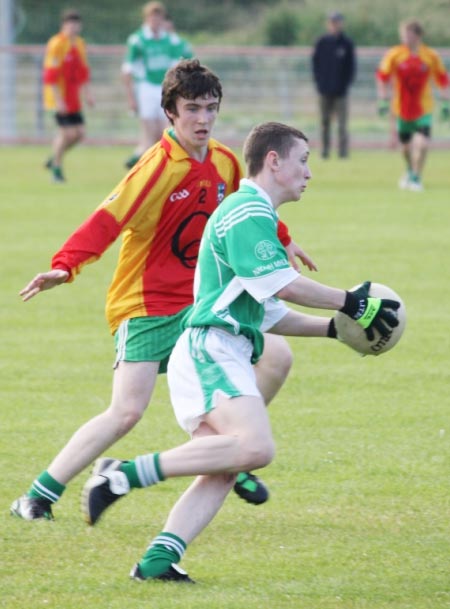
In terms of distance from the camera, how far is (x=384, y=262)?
511 inches

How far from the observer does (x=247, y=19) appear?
4616 centimetres

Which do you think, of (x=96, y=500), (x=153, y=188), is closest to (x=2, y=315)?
(x=153, y=188)

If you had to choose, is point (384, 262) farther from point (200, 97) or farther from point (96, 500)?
point (96, 500)

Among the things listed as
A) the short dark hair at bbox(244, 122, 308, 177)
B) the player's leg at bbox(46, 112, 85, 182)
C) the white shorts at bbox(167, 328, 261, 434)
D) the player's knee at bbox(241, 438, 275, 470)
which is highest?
the short dark hair at bbox(244, 122, 308, 177)

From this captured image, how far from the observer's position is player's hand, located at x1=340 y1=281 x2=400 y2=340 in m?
5.07

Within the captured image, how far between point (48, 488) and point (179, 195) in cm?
132

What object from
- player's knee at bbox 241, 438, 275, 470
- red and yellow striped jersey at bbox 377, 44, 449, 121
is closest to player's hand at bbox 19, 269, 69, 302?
player's knee at bbox 241, 438, 275, 470

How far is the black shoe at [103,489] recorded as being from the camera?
5.02m

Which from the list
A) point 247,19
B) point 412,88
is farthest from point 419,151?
point 247,19

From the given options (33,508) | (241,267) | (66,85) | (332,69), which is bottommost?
(332,69)

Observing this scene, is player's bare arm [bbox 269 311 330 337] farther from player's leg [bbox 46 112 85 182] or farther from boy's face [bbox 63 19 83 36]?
boy's face [bbox 63 19 83 36]

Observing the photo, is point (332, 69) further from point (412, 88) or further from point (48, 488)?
point (48, 488)

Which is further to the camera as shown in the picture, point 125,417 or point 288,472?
point 288,472

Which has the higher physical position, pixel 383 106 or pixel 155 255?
pixel 155 255
